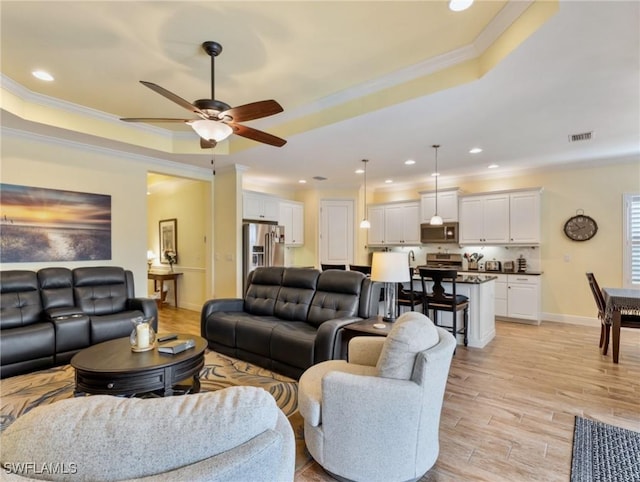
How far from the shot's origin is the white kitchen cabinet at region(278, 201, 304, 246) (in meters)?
7.16

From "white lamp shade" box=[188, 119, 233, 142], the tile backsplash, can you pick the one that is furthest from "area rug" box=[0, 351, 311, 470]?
the tile backsplash

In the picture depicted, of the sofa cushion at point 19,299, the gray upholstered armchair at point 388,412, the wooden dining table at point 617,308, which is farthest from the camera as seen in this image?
the wooden dining table at point 617,308

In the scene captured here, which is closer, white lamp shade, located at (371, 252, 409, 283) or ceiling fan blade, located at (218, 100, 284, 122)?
ceiling fan blade, located at (218, 100, 284, 122)

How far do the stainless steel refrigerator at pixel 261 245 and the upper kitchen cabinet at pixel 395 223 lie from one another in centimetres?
238

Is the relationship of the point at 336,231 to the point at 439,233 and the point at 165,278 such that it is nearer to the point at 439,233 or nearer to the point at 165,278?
the point at 439,233

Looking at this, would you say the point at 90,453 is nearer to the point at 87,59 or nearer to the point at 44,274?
the point at 87,59

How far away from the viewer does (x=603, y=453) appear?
2.10 meters

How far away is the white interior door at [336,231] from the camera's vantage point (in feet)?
24.5

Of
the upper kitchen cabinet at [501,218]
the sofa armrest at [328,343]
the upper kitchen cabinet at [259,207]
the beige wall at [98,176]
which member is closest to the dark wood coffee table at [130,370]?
the sofa armrest at [328,343]

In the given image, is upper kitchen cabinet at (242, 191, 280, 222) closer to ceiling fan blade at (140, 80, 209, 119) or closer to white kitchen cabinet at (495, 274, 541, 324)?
ceiling fan blade at (140, 80, 209, 119)

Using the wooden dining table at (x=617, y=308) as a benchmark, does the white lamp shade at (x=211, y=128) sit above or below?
above

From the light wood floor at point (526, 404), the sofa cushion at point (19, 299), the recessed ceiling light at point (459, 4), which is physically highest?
the recessed ceiling light at point (459, 4)

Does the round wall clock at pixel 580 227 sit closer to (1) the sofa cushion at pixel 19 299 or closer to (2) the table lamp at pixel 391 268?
(2) the table lamp at pixel 391 268

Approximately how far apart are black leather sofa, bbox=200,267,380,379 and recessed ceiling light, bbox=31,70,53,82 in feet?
9.56
